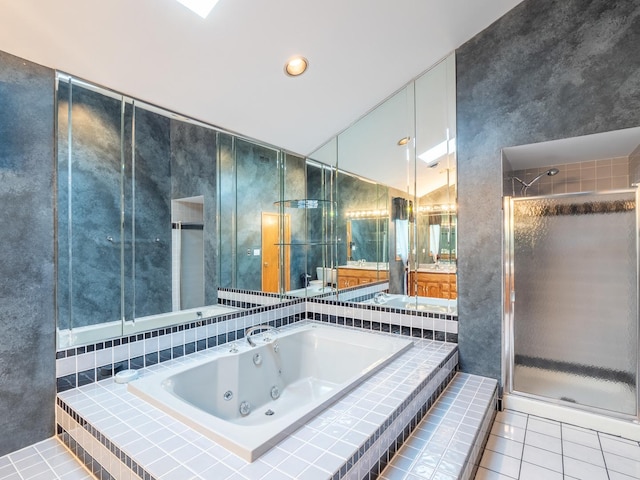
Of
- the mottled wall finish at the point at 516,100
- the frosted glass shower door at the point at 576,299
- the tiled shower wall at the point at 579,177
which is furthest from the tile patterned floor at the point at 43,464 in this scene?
the tiled shower wall at the point at 579,177

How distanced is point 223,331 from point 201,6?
2.04 metres

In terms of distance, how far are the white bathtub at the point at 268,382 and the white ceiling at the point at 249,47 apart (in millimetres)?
1701

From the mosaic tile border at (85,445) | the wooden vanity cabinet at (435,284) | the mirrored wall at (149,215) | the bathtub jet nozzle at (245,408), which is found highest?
the mirrored wall at (149,215)

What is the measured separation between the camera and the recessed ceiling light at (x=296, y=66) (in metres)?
2.08

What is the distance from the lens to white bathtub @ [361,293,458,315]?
2.57m

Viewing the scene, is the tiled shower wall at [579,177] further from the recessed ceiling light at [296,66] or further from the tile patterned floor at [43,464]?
the tile patterned floor at [43,464]

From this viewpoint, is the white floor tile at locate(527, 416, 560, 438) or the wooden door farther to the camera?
the wooden door

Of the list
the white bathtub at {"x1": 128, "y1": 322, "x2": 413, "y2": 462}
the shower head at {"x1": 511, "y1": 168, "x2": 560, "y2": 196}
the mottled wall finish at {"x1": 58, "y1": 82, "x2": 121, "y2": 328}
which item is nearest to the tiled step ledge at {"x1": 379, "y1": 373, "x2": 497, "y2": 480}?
the white bathtub at {"x1": 128, "y1": 322, "x2": 413, "y2": 462}

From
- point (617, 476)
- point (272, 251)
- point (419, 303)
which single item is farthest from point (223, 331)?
point (617, 476)

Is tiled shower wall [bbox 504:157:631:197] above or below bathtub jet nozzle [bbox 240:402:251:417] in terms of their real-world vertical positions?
above

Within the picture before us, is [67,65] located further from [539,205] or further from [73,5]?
[539,205]

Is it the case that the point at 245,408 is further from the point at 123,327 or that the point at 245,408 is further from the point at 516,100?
the point at 516,100

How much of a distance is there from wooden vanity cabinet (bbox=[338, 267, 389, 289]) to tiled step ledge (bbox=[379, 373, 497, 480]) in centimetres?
105

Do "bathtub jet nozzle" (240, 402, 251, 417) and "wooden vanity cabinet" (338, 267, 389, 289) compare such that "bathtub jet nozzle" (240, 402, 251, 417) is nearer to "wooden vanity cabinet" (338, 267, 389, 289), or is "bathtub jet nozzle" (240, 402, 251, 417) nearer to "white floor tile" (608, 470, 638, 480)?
"wooden vanity cabinet" (338, 267, 389, 289)
